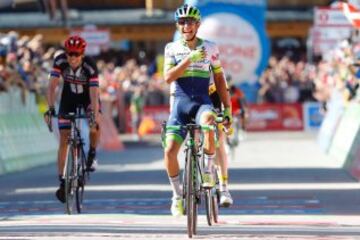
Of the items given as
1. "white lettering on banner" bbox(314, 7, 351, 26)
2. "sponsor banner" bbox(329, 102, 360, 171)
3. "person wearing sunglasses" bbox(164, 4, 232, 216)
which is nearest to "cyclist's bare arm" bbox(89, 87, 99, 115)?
"person wearing sunglasses" bbox(164, 4, 232, 216)

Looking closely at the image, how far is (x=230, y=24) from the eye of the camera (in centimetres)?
3684

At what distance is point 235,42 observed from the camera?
121 feet

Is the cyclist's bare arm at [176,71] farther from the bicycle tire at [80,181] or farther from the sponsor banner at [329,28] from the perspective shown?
the sponsor banner at [329,28]

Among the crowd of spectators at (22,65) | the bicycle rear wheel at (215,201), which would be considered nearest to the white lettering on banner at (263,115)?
the crowd of spectators at (22,65)

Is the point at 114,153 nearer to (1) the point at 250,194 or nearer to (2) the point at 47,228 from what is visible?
(1) the point at 250,194

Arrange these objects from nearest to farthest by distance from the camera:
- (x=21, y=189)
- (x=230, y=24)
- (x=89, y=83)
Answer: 1. (x=89, y=83)
2. (x=21, y=189)
3. (x=230, y=24)

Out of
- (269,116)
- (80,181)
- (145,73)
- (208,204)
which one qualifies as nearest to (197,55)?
(208,204)

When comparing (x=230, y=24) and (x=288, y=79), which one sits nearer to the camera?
(x=230, y=24)

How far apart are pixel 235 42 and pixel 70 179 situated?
859 inches

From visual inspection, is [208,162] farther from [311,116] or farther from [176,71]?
[311,116]

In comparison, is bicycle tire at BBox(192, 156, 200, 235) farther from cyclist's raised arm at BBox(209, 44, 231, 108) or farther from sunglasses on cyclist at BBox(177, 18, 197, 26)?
sunglasses on cyclist at BBox(177, 18, 197, 26)

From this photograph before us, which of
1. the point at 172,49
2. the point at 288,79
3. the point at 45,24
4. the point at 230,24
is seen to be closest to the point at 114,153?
the point at 230,24

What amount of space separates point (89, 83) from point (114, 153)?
1657cm

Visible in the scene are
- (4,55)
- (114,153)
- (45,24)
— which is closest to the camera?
(4,55)
